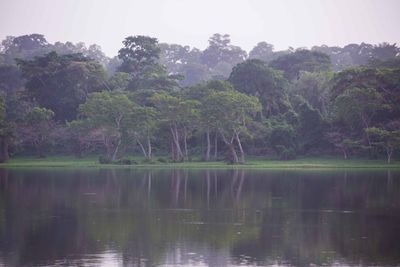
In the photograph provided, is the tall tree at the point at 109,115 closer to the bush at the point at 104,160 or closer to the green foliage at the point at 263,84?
the bush at the point at 104,160

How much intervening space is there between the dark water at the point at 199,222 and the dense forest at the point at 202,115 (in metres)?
25.6

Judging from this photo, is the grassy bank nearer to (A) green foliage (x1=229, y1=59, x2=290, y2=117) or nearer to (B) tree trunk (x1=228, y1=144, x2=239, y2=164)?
(B) tree trunk (x1=228, y1=144, x2=239, y2=164)

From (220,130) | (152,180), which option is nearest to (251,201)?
(152,180)

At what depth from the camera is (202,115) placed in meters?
88.0

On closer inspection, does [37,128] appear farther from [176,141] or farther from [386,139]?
[386,139]

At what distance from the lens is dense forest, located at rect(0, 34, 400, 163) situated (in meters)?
88.1

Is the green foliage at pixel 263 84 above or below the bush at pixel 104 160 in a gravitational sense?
above

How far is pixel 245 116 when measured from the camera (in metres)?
91.3

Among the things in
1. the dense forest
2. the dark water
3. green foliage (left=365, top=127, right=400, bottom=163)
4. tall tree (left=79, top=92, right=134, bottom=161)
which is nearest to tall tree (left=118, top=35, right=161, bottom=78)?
the dense forest

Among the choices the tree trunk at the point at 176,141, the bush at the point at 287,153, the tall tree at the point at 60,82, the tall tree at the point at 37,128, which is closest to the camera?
the tree trunk at the point at 176,141

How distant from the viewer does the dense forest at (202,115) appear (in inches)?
3467

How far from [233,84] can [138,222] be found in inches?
2624

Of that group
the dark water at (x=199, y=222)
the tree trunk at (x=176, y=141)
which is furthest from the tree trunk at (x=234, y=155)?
the dark water at (x=199, y=222)

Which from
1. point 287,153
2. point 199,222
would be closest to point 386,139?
point 287,153
